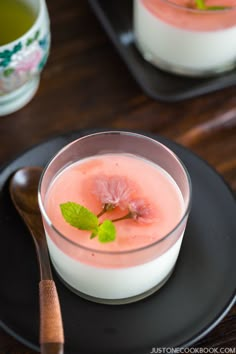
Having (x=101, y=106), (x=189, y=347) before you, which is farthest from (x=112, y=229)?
(x=101, y=106)

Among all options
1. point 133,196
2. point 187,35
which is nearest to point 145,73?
point 187,35

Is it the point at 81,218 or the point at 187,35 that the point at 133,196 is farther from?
the point at 187,35

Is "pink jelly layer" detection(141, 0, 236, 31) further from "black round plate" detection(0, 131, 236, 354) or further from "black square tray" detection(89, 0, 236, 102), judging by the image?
"black round plate" detection(0, 131, 236, 354)

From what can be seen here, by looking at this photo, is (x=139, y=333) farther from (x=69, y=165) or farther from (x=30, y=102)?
(x=30, y=102)

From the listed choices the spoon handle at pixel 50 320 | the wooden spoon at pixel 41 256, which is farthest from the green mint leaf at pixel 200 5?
the spoon handle at pixel 50 320

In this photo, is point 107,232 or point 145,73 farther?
point 145,73
